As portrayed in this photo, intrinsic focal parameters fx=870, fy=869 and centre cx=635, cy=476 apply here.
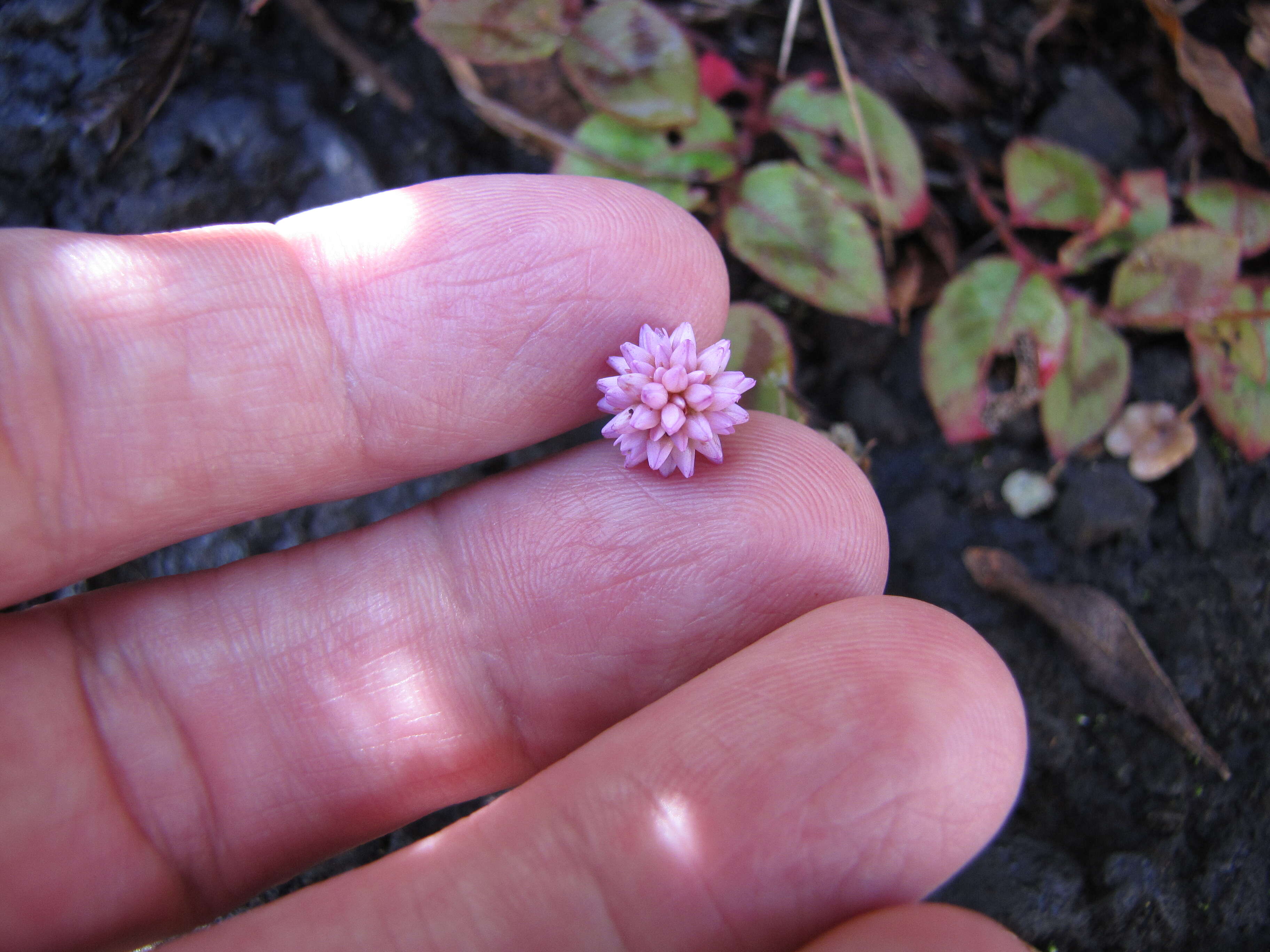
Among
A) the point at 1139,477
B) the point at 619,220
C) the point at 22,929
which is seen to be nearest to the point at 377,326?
the point at 619,220

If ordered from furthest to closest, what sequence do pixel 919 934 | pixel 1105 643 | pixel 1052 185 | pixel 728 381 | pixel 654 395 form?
pixel 1052 185 < pixel 1105 643 < pixel 728 381 < pixel 654 395 < pixel 919 934

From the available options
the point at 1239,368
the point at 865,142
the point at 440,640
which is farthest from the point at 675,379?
the point at 1239,368

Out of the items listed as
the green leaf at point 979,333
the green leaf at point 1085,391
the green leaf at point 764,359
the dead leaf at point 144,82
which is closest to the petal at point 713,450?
the green leaf at point 764,359

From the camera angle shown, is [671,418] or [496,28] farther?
[496,28]

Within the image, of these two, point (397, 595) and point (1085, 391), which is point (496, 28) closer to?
point (397, 595)

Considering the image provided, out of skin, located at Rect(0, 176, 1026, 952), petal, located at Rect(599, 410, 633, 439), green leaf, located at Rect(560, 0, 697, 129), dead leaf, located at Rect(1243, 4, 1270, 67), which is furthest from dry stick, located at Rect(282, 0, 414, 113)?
dead leaf, located at Rect(1243, 4, 1270, 67)

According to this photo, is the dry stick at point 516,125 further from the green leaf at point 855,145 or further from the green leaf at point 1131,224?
the green leaf at point 1131,224

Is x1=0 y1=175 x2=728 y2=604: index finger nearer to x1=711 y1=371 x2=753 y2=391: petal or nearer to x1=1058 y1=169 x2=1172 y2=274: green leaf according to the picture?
x1=711 y1=371 x2=753 y2=391: petal
